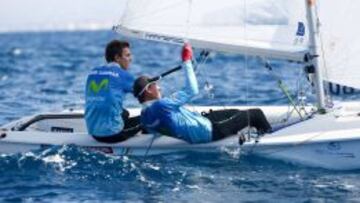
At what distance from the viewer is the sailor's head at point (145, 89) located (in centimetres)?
744

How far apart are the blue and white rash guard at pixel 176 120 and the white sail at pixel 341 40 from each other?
1285mm

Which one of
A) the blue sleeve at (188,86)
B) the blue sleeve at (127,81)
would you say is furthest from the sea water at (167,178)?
the blue sleeve at (127,81)

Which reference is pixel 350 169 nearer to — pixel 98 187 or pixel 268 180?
pixel 268 180

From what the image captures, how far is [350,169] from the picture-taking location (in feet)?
24.6

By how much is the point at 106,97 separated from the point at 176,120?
73 centimetres

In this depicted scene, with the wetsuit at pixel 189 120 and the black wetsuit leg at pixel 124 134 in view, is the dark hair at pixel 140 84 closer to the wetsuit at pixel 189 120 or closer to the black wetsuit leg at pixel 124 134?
the wetsuit at pixel 189 120

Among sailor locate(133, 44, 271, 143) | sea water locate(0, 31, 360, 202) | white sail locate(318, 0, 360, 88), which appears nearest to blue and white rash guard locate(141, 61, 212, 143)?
sailor locate(133, 44, 271, 143)

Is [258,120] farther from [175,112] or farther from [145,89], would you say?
[145,89]

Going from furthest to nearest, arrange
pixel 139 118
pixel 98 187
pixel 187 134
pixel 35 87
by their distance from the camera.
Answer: pixel 35 87
pixel 139 118
pixel 187 134
pixel 98 187

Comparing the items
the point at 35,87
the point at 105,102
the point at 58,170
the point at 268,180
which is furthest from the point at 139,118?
the point at 35,87

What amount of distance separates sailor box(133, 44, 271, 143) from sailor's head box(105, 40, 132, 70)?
0.42 meters

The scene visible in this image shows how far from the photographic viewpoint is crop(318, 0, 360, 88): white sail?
7.73m

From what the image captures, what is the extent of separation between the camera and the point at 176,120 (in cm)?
758

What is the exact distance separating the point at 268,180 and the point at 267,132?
0.67 m
